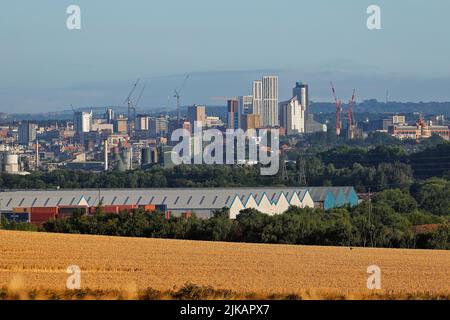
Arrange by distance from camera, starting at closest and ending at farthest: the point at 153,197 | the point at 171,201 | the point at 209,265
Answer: the point at 209,265
the point at 171,201
the point at 153,197

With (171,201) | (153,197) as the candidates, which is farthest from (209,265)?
(153,197)

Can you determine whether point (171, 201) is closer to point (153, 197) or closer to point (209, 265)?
point (153, 197)

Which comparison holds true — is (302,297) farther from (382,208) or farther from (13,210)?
(13,210)

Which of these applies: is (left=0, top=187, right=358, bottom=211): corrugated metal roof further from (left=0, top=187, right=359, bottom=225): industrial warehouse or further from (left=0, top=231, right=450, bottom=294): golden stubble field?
(left=0, top=231, right=450, bottom=294): golden stubble field

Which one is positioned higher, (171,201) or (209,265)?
(209,265)

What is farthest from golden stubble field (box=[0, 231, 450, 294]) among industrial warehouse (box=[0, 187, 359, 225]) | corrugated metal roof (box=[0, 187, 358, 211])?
corrugated metal roof (box=[0, 187, 358, 211])

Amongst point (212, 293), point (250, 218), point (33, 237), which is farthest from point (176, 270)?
point (250, 218)

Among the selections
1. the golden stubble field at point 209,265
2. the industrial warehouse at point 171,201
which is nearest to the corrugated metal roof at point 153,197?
the industrial warehouse at point 171,201
